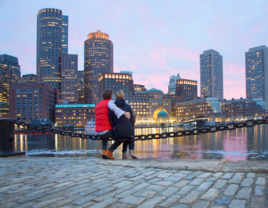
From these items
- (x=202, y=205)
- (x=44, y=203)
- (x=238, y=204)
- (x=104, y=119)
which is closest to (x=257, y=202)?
(x=238, y=204)

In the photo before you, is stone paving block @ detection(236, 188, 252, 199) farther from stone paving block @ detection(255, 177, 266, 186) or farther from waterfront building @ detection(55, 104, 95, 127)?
waterfront building @ detection(55, 104, 95, 127)

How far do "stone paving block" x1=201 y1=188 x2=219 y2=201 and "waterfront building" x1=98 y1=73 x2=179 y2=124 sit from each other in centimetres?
15965

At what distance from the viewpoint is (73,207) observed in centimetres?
286

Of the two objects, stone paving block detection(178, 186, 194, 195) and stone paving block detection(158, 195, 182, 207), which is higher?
stone paving block detection(158, 195, 182, 207)

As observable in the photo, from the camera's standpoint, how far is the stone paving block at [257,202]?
276 cm

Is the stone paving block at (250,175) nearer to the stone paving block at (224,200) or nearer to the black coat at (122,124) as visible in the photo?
the stone paving block at (224,200)

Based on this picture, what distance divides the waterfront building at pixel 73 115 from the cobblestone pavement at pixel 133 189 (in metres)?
145

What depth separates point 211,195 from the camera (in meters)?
3.19

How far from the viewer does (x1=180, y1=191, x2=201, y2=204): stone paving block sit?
2.97 meters

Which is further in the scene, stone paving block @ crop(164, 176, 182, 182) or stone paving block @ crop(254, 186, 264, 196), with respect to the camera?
stone paving block @ crop(164, 176, 182, 182)

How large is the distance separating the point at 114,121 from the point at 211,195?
4.58m

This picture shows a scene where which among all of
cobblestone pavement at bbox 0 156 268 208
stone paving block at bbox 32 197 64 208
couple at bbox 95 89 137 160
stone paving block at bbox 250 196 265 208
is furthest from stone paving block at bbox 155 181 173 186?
couple at bbox 95 89 137 160

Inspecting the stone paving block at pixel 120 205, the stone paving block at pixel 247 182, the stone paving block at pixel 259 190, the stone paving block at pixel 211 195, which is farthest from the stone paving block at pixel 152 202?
the stone paving block at pixel 247 182

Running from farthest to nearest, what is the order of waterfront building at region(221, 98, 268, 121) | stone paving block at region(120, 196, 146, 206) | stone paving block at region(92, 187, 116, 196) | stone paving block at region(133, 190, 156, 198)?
waterfront building at region(221, 98, 268, 121) < stone paving block at region(92, 187, 116, 196) < stone paving block at region(133, 190, 156, 198) < stone paving block at region(120, 196, 146, 206)
